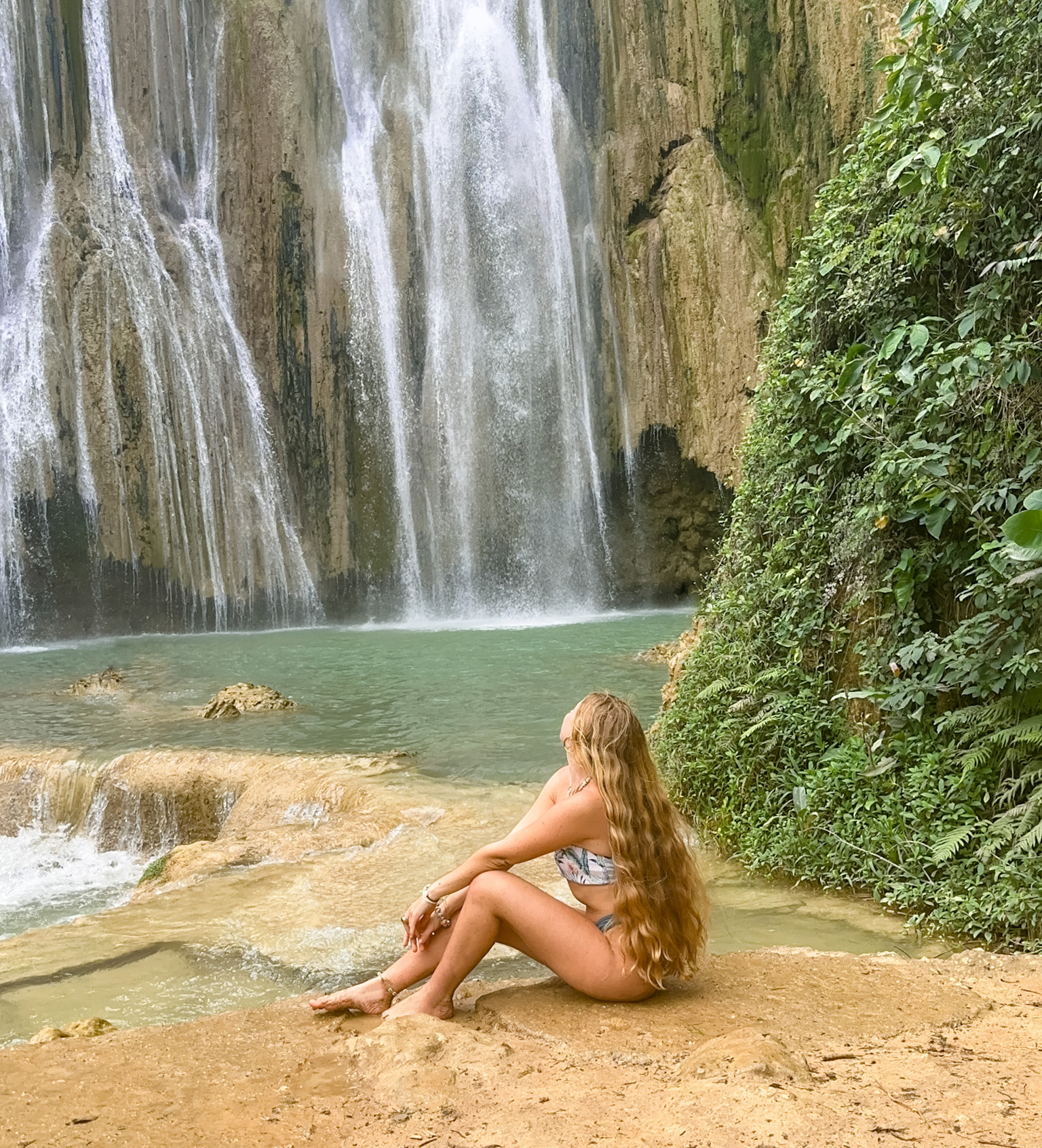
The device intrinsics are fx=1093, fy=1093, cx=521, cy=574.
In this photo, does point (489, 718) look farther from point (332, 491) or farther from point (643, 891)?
point (332, 491)

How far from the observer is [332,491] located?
2122cm

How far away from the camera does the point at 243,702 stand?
10023 millimetres

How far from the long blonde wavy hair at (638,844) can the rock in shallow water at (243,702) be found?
288 inches

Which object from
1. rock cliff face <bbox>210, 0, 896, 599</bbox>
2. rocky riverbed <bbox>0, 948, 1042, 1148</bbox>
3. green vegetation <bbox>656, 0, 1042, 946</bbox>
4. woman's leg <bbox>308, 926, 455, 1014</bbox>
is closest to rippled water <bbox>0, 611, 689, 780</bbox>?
green vegetation <bbox>656, 0, 1042, 946</bbox>

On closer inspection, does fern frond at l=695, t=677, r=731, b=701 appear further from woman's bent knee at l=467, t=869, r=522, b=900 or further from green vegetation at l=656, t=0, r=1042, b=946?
woman's bent knee at l=467, t=869, r=522, b=900

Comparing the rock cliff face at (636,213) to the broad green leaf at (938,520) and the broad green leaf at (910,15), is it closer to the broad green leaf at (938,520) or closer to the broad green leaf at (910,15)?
the broad green leaf at (910,15)

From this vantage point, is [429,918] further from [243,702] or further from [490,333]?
[490,333]

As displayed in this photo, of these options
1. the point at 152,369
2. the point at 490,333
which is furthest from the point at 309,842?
the point at 152,369

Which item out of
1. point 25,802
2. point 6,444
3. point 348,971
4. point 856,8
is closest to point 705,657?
point 348,971

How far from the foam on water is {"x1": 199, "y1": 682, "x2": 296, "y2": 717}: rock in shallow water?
7.39 feet

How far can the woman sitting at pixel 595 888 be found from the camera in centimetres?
301

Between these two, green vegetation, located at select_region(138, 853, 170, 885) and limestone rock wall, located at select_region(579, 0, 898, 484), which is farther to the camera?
limestone rock wall, located at select_region(579, 0, 898, 484)

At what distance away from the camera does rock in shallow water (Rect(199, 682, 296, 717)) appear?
32.3 ft

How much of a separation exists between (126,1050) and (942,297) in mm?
4290
